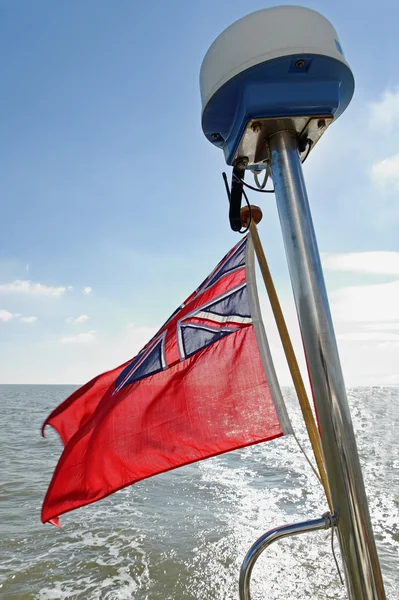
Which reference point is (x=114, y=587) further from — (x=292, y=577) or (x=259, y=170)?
(x=259, y=170)

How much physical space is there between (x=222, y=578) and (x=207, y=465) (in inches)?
258

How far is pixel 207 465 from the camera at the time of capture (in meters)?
11.2

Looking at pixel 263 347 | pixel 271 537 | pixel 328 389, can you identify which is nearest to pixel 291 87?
pixel 328 389

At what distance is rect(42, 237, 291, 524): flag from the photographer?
1.74 m

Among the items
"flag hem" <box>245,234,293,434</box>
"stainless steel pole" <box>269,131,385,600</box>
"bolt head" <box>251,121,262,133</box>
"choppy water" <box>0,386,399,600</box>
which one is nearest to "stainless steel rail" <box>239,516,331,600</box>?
"stainless steel pole" <box>269,131,385,600</box>

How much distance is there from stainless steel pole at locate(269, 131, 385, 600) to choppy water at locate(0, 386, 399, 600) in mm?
4032

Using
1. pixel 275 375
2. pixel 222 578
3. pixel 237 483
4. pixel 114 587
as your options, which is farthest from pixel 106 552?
pixel 275 375

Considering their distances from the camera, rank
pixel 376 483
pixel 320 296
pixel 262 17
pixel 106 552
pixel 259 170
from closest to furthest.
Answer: pixel 320 296 → pixel 262 17 → pixel 259 170 → pixel 106 552 → pixel 376 483

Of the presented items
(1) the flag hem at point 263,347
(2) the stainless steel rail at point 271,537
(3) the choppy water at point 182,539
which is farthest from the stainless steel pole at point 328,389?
(3) the choppy water at point 182,539

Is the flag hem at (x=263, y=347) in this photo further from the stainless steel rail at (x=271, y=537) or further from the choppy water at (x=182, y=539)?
the choppy water at (x=182, y=539)

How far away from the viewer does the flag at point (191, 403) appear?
1.74m

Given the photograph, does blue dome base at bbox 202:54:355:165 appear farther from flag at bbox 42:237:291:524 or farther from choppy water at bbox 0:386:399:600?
choppy water at bbox 0:386:399:600

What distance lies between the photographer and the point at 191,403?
1.81 metres

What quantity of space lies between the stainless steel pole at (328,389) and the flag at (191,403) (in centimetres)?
65
